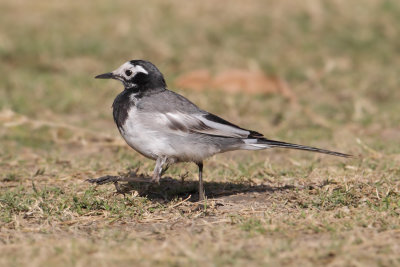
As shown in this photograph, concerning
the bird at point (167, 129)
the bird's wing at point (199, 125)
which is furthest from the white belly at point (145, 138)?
the bird's wing at point (199, 125)

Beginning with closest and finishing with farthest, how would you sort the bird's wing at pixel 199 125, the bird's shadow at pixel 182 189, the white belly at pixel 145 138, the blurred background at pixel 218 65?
the white belly at pixel 145 138
the bird's wing at pixel 199 125
the bird's shadow at pixel 182 189
the blurred background at pixel 218 65

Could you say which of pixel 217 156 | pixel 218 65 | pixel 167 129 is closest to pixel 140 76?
pixel 167 129

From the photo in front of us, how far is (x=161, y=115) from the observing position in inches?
217

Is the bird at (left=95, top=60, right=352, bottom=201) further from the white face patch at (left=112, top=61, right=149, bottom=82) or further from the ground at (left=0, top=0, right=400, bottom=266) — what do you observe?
the ground at (left=0, top=0, right=400, bottom=266)

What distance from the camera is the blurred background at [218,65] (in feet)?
27.7

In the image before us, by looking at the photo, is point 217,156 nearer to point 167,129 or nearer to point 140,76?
point 140,76

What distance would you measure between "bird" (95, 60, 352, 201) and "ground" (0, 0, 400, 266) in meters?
0.41

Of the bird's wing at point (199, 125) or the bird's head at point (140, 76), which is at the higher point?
the bird's head at point (140, 76)

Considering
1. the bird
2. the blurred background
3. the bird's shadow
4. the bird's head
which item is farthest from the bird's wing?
the blurred background

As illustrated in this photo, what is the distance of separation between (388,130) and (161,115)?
4176 mm

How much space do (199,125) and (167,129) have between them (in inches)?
11.7

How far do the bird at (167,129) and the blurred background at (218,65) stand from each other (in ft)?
5.12

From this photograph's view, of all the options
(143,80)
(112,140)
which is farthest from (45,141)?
(143,80)

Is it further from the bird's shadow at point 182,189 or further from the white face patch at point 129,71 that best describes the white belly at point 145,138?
the white face patch at point 129,71
